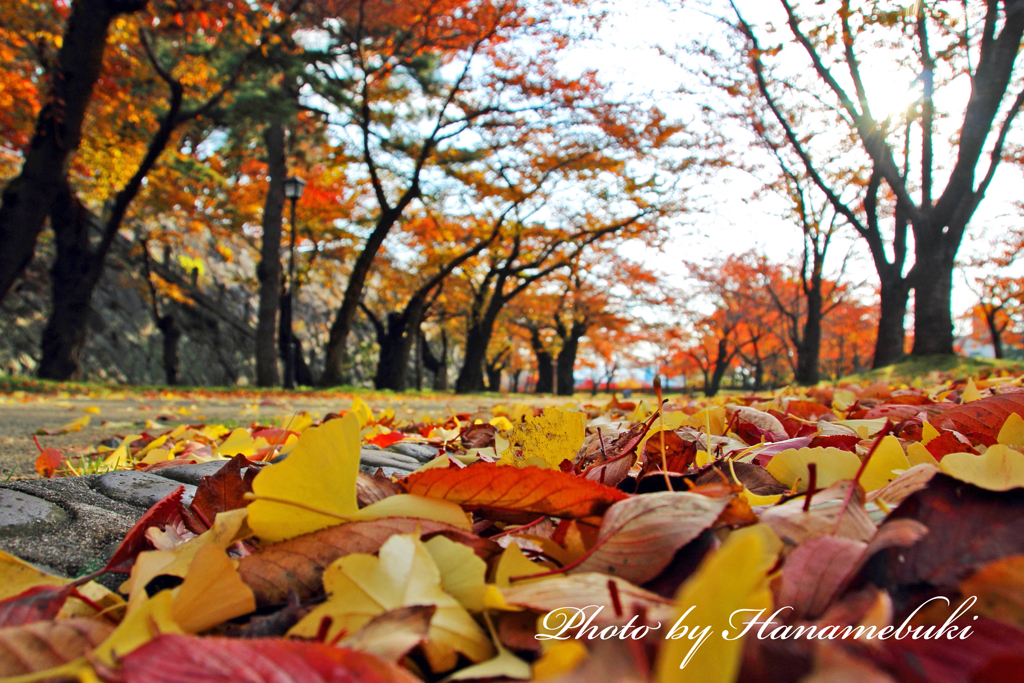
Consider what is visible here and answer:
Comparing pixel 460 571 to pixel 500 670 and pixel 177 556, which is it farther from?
pixel 177 556

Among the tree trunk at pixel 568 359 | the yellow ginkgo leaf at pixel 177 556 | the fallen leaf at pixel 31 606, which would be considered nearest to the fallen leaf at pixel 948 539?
the yellow ginkgo leaf at pixel 177 556

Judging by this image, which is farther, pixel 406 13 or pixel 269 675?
pixel 406 13

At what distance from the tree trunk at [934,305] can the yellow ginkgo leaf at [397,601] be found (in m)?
7.93

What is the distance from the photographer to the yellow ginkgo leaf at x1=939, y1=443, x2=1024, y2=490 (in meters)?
0.56

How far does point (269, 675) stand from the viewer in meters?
0.31

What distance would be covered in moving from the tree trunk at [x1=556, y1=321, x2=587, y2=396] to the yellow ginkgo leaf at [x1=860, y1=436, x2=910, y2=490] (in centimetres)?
1992

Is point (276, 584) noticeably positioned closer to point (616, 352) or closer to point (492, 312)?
point (492, 312)

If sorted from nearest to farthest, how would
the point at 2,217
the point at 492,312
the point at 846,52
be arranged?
the point at 2,217 < the point at 846,52 < the point at 492,312

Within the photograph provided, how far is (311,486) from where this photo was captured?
521 mm

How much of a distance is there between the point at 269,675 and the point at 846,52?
837 centimetres

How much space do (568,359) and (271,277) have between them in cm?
1243

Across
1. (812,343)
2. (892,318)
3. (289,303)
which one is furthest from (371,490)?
(812,343)

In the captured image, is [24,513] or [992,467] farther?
[24,513]

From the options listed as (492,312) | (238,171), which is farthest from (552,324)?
(238,171)
